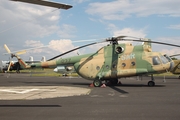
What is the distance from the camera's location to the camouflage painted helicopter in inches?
778

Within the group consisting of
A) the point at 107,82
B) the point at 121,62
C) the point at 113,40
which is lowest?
the point at 107,82

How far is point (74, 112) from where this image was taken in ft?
26.7

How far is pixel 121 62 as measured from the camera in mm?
20625

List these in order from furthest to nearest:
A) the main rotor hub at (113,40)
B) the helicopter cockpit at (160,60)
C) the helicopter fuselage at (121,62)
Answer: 1. the main rotor hub at (113,40)
2. the helicopter fuselage at (121,62)
3. the helicopter cockpit at (160,60)

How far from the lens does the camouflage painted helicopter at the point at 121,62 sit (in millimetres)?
19766

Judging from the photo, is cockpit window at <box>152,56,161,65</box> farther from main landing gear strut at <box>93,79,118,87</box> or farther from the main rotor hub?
main landing gear strut at <box>93,79,118,87</box>

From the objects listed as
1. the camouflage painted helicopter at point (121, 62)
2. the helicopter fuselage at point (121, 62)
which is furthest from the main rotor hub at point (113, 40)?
the helicopter fuselage at point (121, 62)

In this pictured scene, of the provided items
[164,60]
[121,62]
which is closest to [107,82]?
[121,62]

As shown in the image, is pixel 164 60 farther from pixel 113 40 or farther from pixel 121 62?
pixel 113 40

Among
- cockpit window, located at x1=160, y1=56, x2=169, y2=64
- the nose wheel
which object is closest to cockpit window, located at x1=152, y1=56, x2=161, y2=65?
cockpit window, located at x1=160, y1=56, x2=169, y2=64

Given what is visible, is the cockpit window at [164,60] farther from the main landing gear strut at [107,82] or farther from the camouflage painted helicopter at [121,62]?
the main landing gear strut at [107,82]

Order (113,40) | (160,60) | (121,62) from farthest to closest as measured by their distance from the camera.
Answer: (121,62), (113,40), (160,60)

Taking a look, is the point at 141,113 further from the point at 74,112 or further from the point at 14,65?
the point at 14,65

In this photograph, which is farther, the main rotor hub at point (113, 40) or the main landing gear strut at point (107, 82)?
the main landing gear strut at point (107, 82)
